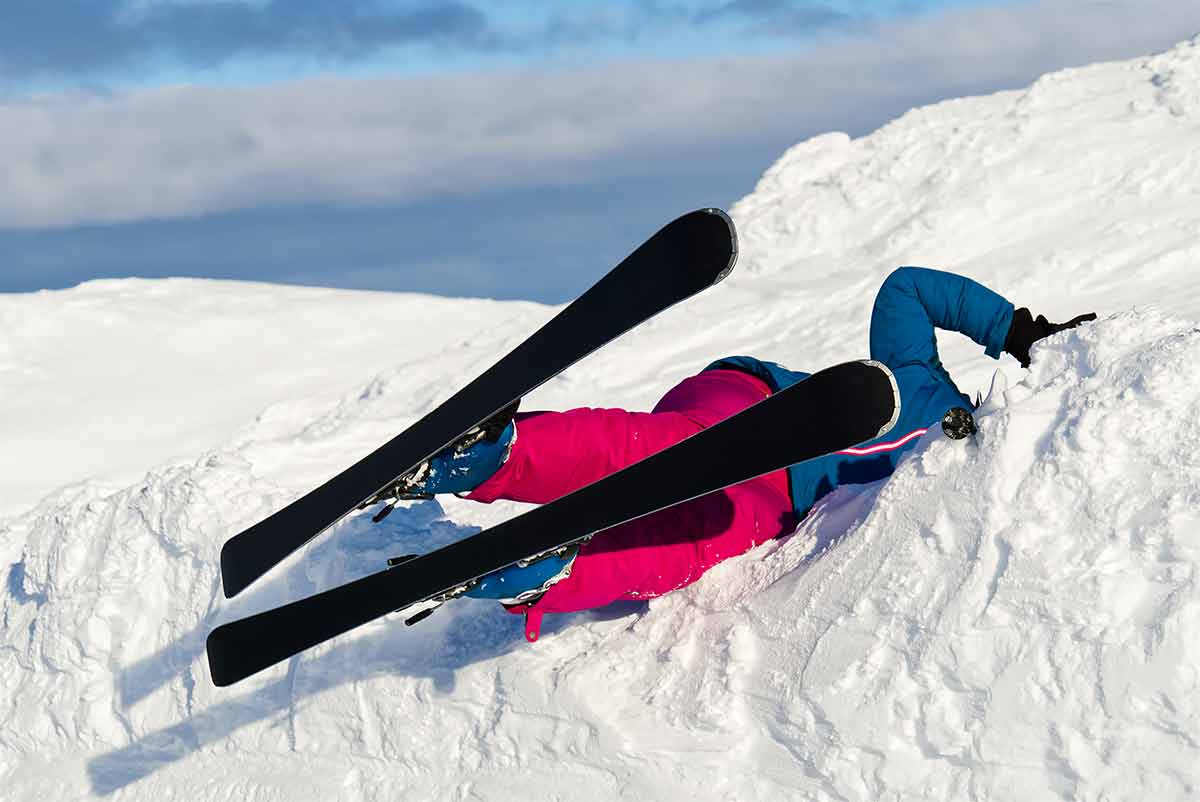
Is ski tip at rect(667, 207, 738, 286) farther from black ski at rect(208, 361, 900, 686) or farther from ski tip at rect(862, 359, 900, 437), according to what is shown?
ski tip at rect(862, 359, 900, 437)

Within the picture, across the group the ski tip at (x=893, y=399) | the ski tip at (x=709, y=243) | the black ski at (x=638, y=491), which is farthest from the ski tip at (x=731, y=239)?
the ski tip at (x=893, y=399)

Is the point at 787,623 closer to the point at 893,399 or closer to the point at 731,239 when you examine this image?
the point at 893,399

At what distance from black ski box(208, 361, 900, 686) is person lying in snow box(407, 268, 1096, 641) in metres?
0.16

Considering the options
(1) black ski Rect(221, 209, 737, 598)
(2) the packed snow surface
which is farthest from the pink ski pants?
(1) black ski Rect(221, 209, 737, 598)

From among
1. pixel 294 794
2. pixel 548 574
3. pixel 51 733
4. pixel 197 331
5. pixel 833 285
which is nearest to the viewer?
pixel 548 574

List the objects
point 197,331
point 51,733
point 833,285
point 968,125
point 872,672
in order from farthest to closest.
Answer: point 197,331 < point 968,125 < point 833,285 < point 51,733 < point 872,672

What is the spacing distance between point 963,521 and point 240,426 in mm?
8702

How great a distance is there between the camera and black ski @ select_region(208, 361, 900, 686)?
113 inches

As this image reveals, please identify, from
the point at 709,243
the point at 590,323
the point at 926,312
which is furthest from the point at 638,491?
the point at 926,312

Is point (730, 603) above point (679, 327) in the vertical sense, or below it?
below

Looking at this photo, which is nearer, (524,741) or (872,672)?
(872,672)

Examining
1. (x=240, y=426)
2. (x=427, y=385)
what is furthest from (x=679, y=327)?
(x=240, y=426)

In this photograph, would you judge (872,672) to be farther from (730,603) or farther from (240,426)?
(240,426)

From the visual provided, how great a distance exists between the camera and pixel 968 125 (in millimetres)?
10492
